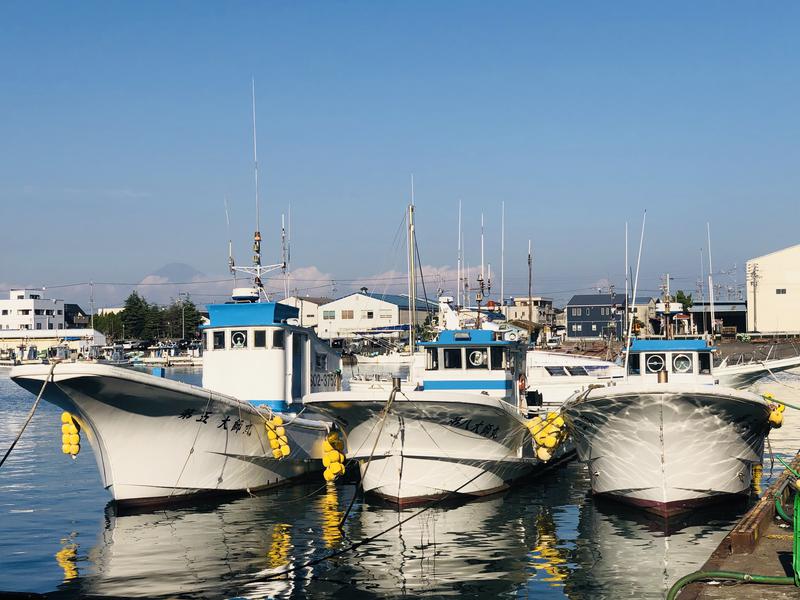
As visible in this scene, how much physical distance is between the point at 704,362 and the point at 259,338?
39.0ft

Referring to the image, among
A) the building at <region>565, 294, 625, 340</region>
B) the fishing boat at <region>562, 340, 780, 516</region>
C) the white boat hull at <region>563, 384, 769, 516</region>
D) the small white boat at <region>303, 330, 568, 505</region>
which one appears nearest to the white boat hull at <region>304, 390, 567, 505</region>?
the small white boat at <region>303, 330, 568, 505</region>

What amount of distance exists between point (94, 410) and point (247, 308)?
20.6 ft

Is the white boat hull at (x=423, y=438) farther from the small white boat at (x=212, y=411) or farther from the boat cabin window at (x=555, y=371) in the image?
the boat cabin window at (x=555, y=371)

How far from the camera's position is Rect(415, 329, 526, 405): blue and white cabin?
82.8 feet

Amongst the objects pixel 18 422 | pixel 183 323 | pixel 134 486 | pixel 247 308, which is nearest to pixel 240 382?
pixel 247 308

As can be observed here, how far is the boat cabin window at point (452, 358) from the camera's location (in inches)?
1006

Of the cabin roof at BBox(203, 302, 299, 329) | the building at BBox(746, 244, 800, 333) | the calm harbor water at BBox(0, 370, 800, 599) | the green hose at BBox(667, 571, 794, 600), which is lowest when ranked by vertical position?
the calm harbor water at BBox(0, 370, 800, 599)

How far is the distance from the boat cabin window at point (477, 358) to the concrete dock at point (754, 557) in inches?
407

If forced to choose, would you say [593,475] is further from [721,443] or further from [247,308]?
[247,308]

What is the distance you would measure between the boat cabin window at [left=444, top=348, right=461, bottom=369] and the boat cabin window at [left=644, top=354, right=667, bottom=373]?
5.05 m

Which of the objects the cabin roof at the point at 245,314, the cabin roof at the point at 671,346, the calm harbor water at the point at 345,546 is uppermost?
the cabin roof at the point at 245,314

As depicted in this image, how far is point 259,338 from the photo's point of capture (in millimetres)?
24984

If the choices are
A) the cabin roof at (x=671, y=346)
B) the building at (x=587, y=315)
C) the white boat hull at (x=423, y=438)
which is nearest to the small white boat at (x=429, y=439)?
the white boat hull at (x=423, y=438)

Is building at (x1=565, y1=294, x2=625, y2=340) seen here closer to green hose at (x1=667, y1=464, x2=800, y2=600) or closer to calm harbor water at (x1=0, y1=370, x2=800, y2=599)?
calm harbor water at (x1=0, y1=370, x2=800, y2=599)
